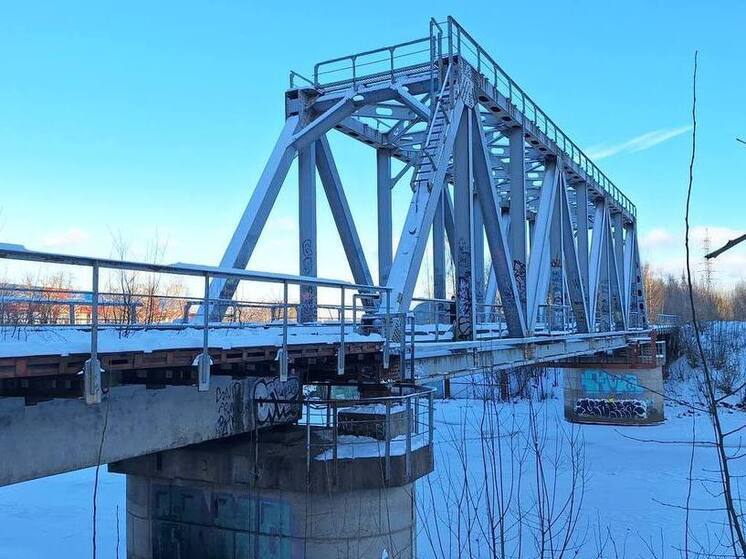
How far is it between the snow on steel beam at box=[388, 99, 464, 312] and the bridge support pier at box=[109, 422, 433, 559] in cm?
335

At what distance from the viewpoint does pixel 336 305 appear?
12.4 meters

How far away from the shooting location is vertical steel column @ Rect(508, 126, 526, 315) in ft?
75.0

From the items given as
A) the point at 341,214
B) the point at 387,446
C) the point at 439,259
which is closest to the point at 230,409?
the point at 387,446

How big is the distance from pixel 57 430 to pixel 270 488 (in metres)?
4.77

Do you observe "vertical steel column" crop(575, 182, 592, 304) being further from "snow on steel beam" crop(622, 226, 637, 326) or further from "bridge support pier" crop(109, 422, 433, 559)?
"bridge support pier" crop(109, 422, 433, 559)

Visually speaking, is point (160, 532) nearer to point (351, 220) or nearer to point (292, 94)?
point (351, 220)

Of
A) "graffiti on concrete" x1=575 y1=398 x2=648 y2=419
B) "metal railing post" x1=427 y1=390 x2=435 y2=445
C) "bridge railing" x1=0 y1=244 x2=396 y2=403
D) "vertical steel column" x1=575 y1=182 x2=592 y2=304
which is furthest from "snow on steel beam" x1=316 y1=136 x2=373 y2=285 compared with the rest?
"graffiti on concrete" x1=575 y1=398 x2=648 y2=419

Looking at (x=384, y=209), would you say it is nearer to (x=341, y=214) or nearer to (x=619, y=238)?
(x=341, y=214)

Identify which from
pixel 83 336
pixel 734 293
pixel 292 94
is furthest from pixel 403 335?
pixel 734 293

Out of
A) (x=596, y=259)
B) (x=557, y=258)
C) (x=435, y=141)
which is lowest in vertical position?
(x=557, y=258)

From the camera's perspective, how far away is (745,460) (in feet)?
85.6

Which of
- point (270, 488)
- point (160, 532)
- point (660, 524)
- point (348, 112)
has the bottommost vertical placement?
point (660, 524)

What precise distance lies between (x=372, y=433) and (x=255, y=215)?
6.88 meters

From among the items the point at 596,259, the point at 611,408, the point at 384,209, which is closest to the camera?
the point at 384,209
